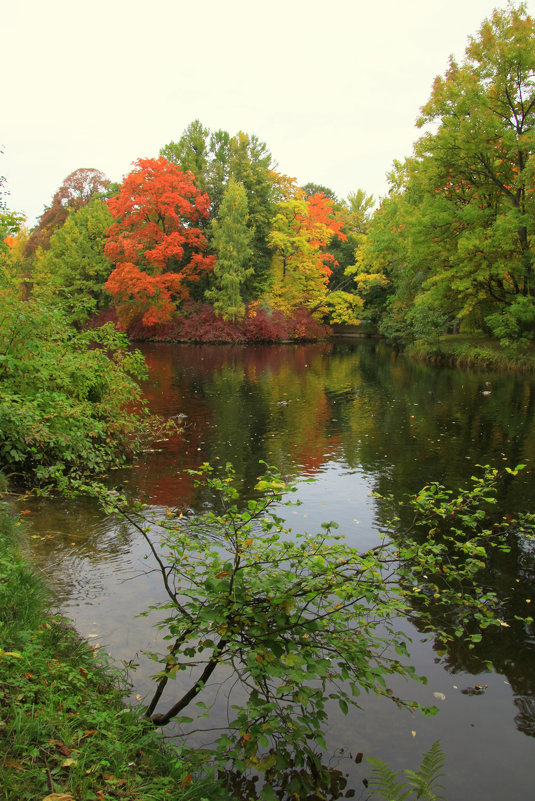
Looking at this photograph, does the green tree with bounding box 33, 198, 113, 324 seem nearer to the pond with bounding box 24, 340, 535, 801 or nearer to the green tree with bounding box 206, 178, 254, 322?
the green tree with bounding box 206, 178, 254, 322

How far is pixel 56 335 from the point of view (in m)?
8.02

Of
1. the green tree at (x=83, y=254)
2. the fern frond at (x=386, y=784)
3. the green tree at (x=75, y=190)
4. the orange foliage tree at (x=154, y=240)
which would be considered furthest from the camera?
the green tree at (x=75, y=190)

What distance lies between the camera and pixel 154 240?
3644cm

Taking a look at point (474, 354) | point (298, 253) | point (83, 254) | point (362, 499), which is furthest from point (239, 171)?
point (362, 499)

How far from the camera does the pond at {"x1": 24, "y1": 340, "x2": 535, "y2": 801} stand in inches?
138

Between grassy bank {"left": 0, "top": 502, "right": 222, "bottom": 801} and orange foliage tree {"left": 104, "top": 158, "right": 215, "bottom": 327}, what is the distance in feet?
113

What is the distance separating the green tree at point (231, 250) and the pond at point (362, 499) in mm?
17383

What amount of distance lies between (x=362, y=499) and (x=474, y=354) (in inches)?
808

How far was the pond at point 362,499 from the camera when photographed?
351cm

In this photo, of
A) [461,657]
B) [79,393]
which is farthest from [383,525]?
[79,393]

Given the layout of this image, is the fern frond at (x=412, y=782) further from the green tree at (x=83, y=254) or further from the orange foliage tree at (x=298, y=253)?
the green tree at (x=83, y=254)

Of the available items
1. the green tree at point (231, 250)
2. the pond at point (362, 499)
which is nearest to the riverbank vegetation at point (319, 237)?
the green tree at point (231, 250)

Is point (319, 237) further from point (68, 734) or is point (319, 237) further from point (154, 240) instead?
point (68, 734)

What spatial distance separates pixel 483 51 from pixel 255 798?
97.0 ft
